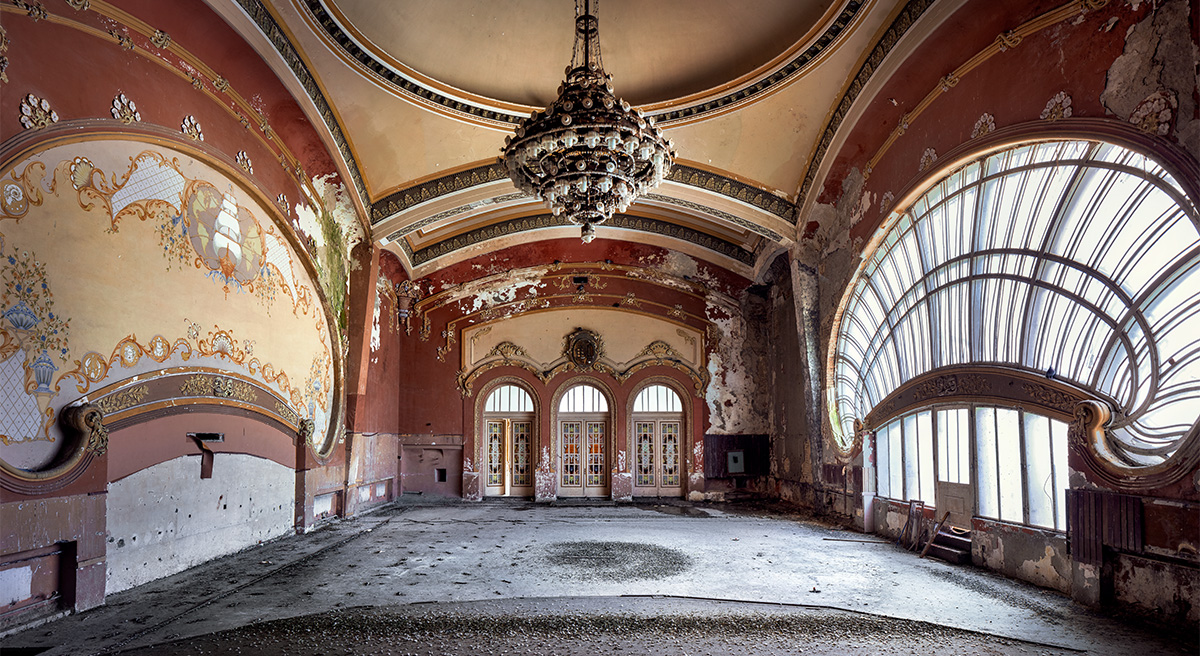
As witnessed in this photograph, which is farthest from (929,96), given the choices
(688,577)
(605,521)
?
(605,521)

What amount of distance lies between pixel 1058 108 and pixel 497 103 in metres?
6.85

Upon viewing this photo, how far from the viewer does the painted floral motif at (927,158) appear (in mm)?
7449

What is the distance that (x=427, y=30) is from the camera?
8.58m

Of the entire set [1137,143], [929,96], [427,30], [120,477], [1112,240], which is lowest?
[120,477]

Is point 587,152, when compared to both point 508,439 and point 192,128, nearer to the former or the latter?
point 192,128

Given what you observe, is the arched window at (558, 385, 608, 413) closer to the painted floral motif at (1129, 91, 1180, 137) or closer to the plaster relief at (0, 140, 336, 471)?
the plaster relief at (0, 140, 336, 471)

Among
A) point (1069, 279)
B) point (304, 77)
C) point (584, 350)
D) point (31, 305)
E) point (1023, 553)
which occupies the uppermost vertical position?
point (304, 77)

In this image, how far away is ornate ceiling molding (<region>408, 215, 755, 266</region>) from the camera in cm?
1337

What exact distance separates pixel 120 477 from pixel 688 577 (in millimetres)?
4998

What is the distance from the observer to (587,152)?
21.3 feet

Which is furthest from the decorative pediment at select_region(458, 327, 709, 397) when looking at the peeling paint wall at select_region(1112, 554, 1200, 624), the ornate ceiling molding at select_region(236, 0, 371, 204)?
the peeling paint wall at select_region(1112, 554, 1200, 624)

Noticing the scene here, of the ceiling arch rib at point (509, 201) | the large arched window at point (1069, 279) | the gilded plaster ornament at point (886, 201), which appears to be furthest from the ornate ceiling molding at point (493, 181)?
the large arched window at point (1069, 279)

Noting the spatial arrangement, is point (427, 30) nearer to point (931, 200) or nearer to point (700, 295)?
point (931, 200)

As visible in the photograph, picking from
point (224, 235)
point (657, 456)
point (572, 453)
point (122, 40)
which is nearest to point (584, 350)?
point (572, 453)
